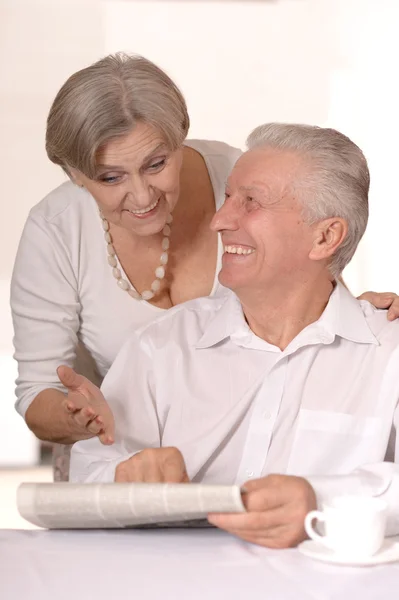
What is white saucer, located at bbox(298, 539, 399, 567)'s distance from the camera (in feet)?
4.83

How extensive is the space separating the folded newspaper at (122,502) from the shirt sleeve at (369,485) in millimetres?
212

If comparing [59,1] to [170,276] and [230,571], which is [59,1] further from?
[230,571]

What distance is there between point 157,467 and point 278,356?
0.51 metres

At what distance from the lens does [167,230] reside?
8.05 feet

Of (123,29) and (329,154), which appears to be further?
(123,29)

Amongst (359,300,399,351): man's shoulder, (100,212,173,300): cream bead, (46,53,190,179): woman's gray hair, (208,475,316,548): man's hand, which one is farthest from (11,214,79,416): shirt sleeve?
(208,475,316,548): man's hand

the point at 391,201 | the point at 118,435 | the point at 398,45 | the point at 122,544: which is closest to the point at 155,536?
the point at 122,544

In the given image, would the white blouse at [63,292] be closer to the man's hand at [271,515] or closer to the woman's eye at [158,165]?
the woman's eye at [158,165]

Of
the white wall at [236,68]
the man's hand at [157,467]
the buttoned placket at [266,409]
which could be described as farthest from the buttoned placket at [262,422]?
the white wall at [236,68]

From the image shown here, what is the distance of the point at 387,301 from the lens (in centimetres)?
218

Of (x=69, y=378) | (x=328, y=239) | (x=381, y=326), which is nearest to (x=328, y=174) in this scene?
(x=328, y=239)

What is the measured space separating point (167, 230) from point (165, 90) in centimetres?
42

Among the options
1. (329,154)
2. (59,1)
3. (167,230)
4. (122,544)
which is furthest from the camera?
(59,1)

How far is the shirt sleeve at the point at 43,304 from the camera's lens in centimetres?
242
